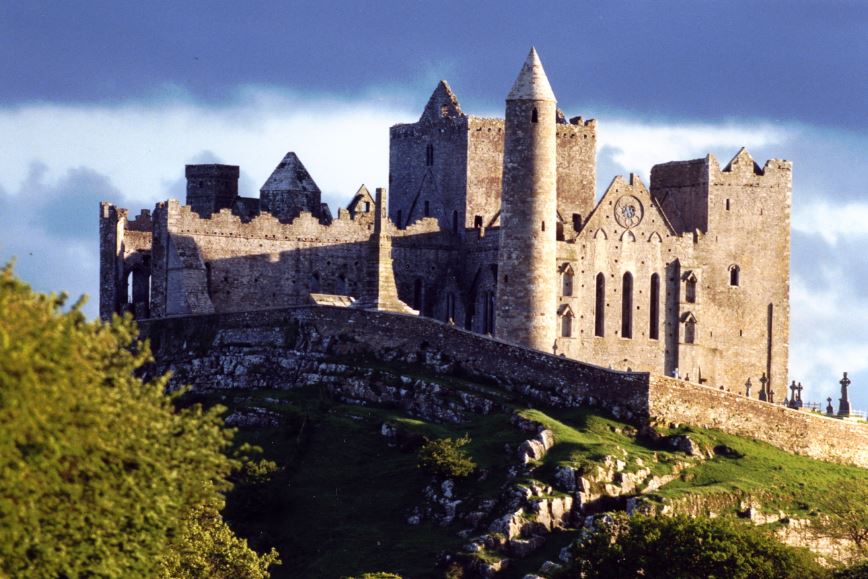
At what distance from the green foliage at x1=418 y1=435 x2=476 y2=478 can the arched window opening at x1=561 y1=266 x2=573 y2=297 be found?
22.4m

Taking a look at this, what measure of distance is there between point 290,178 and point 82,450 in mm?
56141

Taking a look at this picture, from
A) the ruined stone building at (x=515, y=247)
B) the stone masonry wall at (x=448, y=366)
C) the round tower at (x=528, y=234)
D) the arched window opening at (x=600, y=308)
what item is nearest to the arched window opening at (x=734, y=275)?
the ruined stone building at (x=515, y=247)

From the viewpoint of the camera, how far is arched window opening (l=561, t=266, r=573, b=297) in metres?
91.8

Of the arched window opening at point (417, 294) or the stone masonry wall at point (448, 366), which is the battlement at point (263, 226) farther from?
the stone masonry wall at point (448, 366)

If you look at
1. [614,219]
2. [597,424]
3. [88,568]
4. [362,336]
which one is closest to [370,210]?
[614,219]

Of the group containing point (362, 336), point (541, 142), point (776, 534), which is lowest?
point (776, 534)

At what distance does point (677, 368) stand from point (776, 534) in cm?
2779

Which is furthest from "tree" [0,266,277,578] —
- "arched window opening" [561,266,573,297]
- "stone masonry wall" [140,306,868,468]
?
"arched window opening" [561,266,573,297]

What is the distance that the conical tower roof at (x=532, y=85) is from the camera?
276 ft

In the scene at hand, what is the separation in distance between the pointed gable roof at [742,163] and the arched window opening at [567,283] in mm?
12260

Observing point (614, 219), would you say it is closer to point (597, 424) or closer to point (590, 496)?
point (597, 424)

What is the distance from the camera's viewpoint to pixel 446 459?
68812 millimetres

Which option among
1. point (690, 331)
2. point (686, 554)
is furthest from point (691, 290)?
point (686, 554)

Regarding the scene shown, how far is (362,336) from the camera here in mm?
81188
